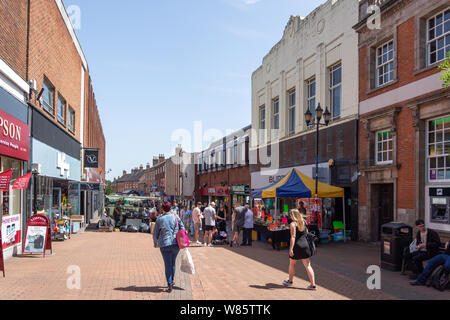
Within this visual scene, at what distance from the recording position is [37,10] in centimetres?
1527

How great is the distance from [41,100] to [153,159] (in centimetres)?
9118

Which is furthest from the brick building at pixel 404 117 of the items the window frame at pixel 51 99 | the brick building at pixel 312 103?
the window frame at pixel 51 99

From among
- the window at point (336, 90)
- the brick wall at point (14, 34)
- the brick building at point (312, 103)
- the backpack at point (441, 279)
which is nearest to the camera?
the backpack at point (441, 279)

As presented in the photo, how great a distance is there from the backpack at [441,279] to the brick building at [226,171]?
24.2 meters

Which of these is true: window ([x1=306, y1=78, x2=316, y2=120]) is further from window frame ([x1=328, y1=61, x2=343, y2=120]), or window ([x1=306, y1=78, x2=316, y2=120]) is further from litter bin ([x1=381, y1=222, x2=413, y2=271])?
litter bin ([x1=381, y1=222, x2=413, y2=271])

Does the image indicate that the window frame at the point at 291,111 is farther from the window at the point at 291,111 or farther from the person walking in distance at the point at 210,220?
the person walking in distance at the point at 210,220

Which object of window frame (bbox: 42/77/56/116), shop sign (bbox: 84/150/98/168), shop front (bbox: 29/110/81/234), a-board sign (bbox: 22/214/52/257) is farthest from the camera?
shop sign (bbox: 84/150/98/168)

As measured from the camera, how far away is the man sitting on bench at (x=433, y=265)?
8.49 metres

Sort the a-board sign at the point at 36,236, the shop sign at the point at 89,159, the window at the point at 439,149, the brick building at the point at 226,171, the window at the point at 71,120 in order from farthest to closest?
the brick building at the point at 226,171, the shop sign at the point at 89,159, the window at the point at 71,120, the window at the point at 439,149, the a-board sign at the point at 36,236

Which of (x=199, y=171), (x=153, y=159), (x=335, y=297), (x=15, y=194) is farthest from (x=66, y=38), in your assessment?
(x=153, y=159)

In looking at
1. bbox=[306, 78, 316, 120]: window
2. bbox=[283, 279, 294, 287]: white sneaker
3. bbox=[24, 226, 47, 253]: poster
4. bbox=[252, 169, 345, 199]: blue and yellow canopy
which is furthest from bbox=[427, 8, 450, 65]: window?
bbox=[24, 226, 47, 253]: poster

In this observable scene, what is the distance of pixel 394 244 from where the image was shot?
1051 centimetres

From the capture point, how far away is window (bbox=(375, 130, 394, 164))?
16359mm

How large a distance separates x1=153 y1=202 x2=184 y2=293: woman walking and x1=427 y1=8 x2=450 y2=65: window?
11001 millimetres
